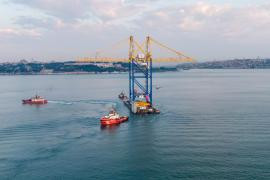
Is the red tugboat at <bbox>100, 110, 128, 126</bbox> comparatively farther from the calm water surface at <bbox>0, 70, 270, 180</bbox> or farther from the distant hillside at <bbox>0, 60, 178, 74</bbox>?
the distant hillside at <bbox>0, 60, 178, 74</bbox>

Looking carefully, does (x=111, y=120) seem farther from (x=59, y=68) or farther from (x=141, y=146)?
(x=59, y=68)

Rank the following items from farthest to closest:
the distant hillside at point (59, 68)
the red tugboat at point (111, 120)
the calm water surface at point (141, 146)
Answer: the distant hillside at point (59, 68)
the red tugboat at point (111, 120)
the calm water surface at point (141, 146)

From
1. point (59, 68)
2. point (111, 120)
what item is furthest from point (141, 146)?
point (59, 68)

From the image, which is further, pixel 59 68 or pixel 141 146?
pixel 59 68

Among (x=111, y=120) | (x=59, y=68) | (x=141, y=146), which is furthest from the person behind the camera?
(x=59, y=68)

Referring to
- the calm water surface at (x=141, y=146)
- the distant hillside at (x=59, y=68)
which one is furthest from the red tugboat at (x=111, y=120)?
the distant hillside at (x=59, y=68)

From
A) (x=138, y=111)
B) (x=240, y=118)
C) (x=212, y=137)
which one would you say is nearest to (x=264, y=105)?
(x=240, y=118)

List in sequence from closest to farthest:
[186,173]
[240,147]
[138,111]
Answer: [186,173]
[240,147]
[138,111]

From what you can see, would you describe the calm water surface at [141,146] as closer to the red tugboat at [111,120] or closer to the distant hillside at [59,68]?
the red tugboat at [111,120]

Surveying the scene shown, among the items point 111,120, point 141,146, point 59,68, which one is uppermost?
point 59,68

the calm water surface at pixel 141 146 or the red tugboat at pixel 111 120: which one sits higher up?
the red tugboat at pixel 111 120

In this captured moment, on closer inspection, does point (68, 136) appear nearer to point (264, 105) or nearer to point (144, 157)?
point (144, 157)
